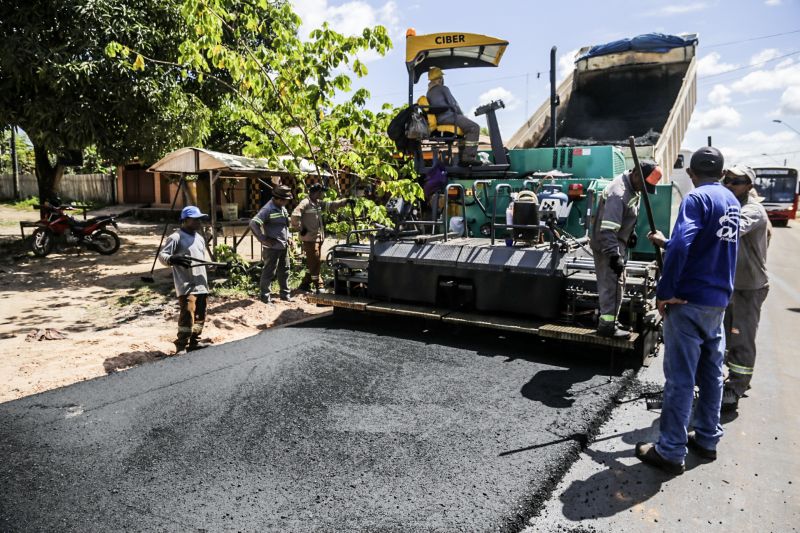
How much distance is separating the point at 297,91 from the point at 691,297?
5.94 meters

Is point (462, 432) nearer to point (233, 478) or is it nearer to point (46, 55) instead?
point (233, 478)

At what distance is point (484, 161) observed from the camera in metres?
7.51

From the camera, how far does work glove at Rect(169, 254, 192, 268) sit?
553cm

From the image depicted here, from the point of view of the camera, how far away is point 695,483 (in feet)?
10.6

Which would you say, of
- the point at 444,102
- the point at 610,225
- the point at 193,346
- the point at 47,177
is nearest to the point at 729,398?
the point at 610,225

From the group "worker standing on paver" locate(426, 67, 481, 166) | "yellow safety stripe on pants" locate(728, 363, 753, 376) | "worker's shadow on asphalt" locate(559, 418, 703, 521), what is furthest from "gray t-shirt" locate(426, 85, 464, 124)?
"worker's shadow on asphalt" locate(559, 418, 703, 521)

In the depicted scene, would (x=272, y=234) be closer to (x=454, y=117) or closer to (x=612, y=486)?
(x=454, y=117)

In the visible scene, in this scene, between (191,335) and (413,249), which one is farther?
(413,249)

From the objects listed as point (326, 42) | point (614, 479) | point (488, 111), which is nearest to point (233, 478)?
point (614, 479)

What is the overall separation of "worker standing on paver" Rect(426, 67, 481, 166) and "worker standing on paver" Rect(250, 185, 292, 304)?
238 centimetres

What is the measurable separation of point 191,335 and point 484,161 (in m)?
4.11

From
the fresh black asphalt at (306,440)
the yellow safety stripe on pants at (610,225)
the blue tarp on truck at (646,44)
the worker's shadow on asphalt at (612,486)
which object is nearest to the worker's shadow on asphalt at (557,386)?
the fresh black asphalt at (306,440)

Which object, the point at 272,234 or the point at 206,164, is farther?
the point at 206,164

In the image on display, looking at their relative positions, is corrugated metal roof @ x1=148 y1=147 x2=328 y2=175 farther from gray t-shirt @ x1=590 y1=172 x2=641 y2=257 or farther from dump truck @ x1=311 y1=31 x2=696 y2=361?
gray t-shirt @ x1=590 y1=172 x2=641 y2=257
